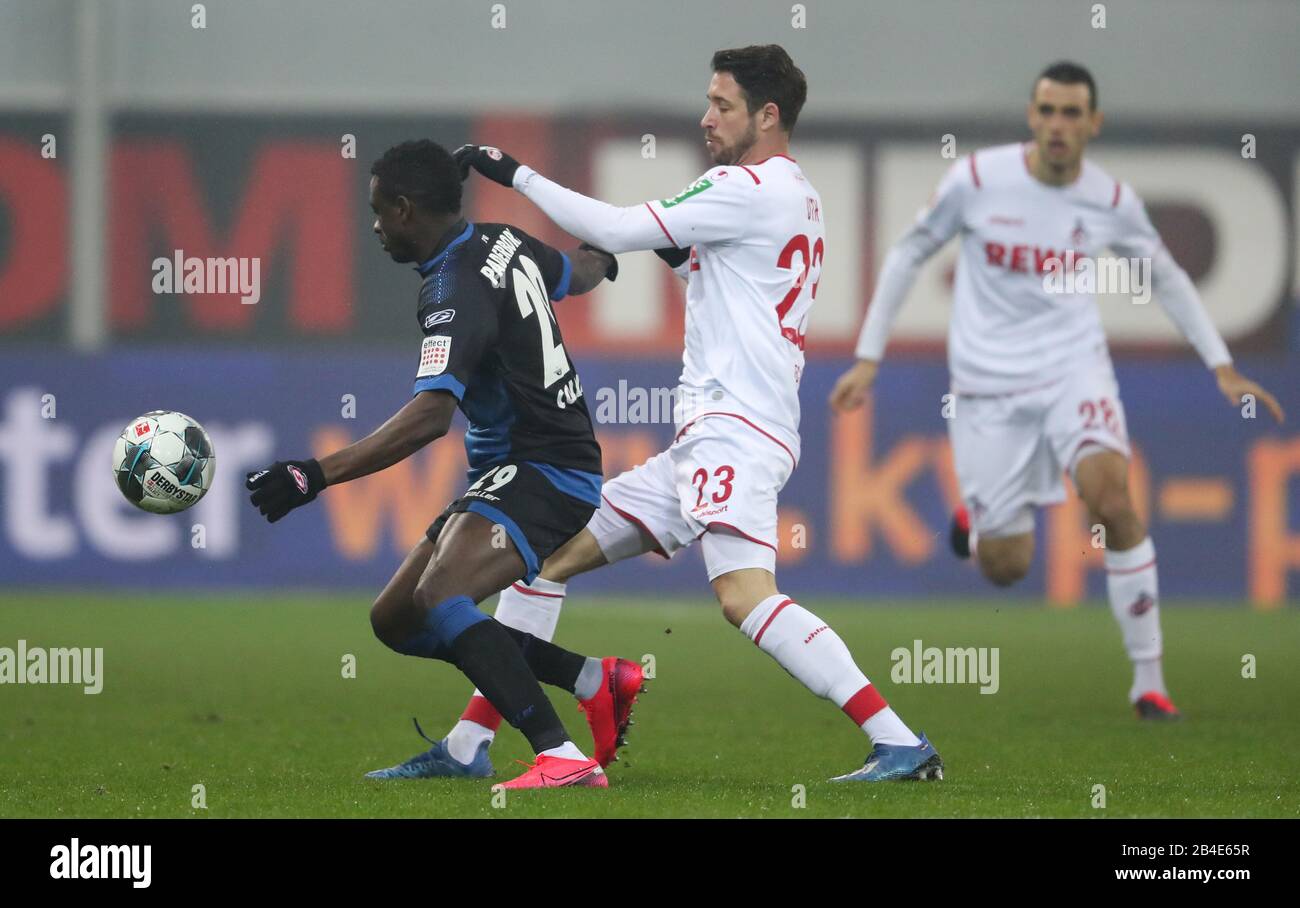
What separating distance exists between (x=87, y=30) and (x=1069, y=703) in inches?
382

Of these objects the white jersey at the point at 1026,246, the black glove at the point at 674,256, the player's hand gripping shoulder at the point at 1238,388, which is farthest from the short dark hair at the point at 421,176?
the player's hand gripping shoulder at the point at 1238,388

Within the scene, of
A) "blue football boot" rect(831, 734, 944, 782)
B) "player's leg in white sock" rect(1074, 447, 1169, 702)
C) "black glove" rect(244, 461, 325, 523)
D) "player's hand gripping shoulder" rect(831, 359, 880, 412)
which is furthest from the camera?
"player's leg in white sock" rect(1074, 447, 1169, 702)

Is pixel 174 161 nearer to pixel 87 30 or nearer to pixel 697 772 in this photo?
pixel 87 30

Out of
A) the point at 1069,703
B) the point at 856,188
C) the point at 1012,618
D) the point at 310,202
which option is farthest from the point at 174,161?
the point at 1069,703

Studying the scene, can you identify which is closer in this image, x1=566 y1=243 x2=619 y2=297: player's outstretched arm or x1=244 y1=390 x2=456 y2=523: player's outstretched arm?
x1=244 y1=390 x2=456 y2=523: player's outstretched arm

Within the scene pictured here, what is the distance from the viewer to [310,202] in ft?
46.6

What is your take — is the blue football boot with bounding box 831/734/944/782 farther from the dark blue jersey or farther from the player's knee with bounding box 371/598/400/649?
the player's knee with bounding box 371/598/400/649

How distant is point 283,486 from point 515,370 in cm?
90

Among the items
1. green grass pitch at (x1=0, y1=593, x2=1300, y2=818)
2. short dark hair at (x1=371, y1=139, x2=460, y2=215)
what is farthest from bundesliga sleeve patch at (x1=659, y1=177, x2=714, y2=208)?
green grass pitch at (x1=0, y1=593, x2=1300, y2=818)

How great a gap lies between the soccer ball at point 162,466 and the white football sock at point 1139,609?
388 cm

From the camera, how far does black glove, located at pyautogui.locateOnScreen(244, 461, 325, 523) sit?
4.89 meters

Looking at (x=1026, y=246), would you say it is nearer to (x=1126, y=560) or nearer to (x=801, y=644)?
(x=1126, y=560)

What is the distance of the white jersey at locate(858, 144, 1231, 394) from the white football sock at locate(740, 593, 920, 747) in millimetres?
2743

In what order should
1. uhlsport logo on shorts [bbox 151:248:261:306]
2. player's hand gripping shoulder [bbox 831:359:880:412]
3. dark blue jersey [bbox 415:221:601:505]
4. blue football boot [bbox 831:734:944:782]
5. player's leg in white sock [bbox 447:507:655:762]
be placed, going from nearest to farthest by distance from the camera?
1. blue football boot [bbox 831:734:944:782]
2. dark blue jersey [bbox 415:221:601:505]
3. player's leg in white sock [bbox 447:507:655:762]
4. player's hand gripping shoulder [bbox 831:359:880:412]
5. uhlsport logo on shorts [bbox 151:248:261:306]
